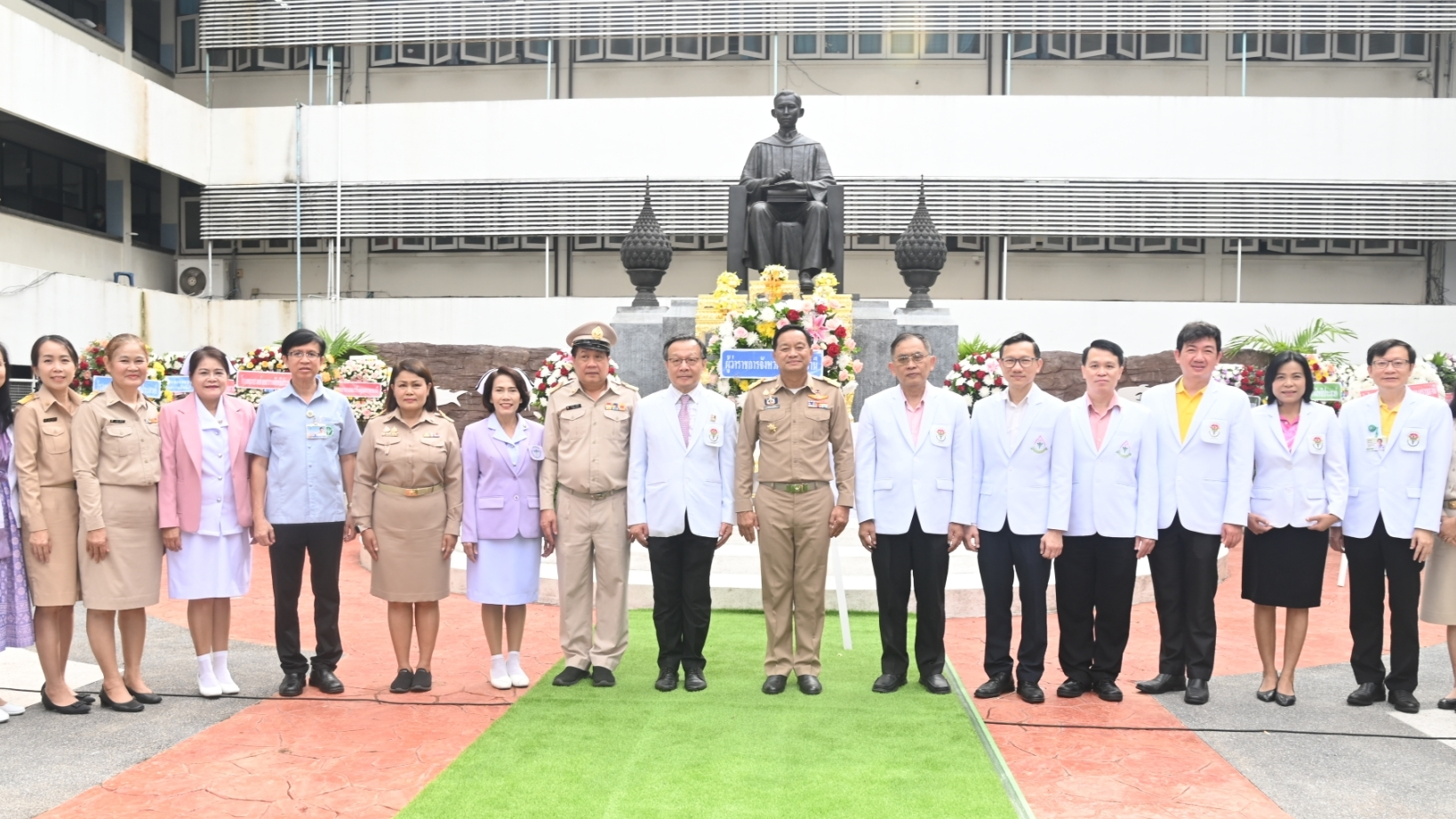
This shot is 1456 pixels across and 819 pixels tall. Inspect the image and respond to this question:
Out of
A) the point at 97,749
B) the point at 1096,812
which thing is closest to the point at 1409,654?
the point at 1096,812

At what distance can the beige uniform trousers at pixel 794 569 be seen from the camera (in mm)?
4930

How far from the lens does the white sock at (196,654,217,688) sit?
4.80 metres

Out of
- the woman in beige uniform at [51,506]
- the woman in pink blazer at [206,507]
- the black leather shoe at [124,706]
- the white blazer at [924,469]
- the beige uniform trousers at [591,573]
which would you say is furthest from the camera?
the beige uniform trousers at [591,573]

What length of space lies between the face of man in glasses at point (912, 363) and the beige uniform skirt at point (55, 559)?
3.42 metres

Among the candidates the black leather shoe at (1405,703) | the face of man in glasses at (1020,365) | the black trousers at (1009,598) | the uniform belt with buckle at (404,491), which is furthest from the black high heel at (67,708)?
the black leather shoe at (1405,703)

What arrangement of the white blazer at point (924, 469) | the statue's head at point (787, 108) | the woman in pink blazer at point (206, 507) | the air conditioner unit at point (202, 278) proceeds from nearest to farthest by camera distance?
the woman in pink blazer at point (206, 507), the white blazer at point (924, 469), the statue's head at point (787, 108), the air conditioner unit at point (202, 278)

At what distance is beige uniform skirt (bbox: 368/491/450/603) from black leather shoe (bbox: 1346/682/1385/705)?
12.7 ft

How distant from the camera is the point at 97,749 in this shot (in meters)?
4.07

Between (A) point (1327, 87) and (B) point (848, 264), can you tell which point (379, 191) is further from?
(A) point (1327, 87)

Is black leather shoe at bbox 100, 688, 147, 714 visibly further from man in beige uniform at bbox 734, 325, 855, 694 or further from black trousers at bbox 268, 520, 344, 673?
man in beige uniform at bbox 734, 325, 855, 694

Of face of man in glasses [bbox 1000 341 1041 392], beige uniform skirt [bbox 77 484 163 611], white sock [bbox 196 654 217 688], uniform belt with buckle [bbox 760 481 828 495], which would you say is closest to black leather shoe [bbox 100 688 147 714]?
white sock [bbox 196 654 217 688]

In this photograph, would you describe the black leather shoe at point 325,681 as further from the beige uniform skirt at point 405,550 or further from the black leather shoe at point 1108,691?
the black leather shoe at point 1108,691

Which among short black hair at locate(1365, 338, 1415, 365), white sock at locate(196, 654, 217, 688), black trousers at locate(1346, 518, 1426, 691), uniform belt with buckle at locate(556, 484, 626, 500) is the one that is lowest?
white sock at locate(196, 654, 217, 688)

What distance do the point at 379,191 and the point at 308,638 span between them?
39.0ft
